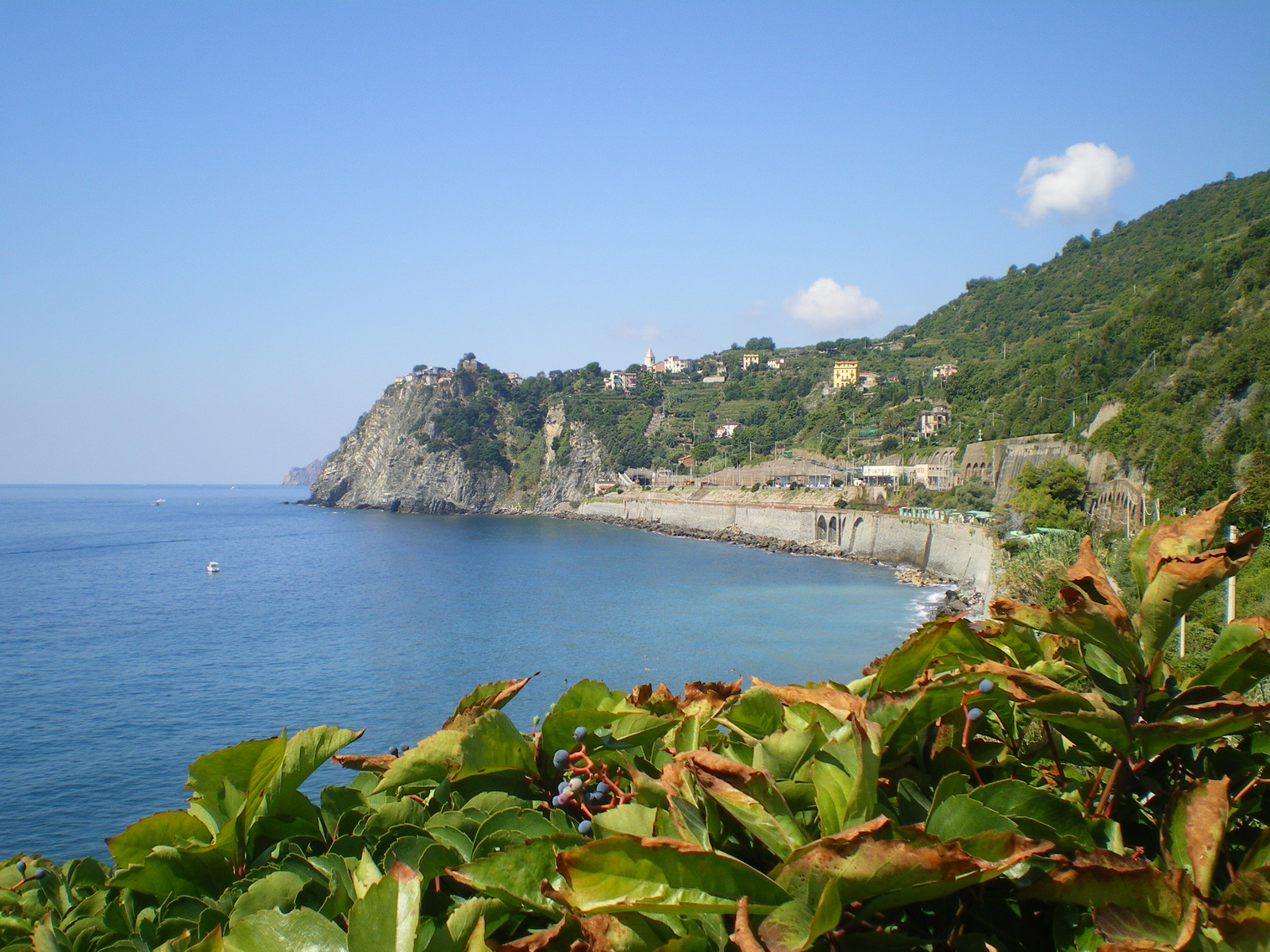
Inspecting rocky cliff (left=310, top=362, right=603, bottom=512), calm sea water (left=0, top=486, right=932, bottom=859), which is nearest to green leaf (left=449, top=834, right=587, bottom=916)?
calm sea water (left=0, top=486, right=932, bottom=859)

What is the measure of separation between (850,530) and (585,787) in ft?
181

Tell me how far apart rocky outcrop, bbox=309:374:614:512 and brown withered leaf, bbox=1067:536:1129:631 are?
100902mm

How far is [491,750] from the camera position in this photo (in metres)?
1.62

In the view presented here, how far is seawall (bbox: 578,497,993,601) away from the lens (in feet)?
128

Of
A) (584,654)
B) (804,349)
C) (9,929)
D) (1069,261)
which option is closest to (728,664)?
(584,654)

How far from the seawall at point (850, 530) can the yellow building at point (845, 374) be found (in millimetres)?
34181

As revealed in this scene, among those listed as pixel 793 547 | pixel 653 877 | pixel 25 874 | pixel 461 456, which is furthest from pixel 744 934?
pixel 461 456

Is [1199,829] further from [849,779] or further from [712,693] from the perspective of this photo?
[712,693]

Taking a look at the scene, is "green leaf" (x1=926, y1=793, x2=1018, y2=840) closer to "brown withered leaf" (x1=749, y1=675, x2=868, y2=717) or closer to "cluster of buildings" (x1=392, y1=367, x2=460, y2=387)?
"brown withered leaf" (x1=749, y1=675, x2=868, y2=717)

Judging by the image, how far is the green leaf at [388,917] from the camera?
3.69 feet

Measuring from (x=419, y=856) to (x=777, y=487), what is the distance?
70.6 m

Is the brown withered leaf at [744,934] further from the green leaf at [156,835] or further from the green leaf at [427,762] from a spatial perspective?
the green leaf at [156,835]

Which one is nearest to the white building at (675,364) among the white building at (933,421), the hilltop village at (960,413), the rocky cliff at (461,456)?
the hilltop village at (960,413)

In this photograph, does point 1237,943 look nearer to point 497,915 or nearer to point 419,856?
point 497,915
